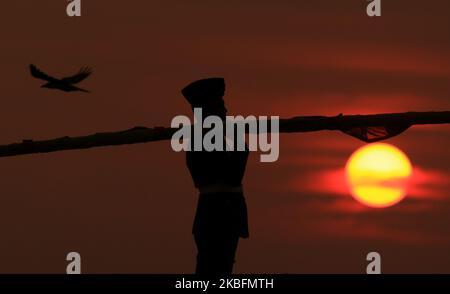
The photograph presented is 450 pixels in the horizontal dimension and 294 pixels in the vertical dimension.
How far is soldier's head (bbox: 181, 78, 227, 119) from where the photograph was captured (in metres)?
12.0

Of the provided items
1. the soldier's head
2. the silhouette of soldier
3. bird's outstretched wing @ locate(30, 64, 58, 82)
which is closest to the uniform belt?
the silhouette of soldier

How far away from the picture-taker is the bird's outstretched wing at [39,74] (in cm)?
1471

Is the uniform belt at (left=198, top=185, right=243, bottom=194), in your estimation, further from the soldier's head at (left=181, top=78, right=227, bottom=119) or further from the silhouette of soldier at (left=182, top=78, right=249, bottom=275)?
the soldier's head at (left=181, top=78, right=227, bottom=119)

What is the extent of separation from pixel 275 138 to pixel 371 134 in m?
1.36

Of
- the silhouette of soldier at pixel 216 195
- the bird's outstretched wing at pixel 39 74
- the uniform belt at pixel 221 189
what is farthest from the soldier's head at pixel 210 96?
the bird's outstretched wing at pixel 39 74

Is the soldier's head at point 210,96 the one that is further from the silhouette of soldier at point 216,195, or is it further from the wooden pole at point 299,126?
the wooden pole at point 299,126

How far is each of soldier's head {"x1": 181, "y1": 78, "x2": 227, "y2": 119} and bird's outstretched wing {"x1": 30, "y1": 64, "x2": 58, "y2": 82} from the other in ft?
11.2

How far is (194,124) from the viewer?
12.0 metres

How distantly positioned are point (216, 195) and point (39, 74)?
4.00 m

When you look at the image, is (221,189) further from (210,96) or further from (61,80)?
(61,80)
